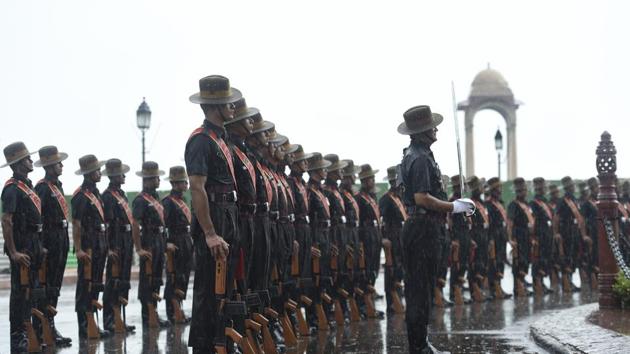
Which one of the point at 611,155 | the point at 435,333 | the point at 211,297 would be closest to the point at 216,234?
the point at 211,297

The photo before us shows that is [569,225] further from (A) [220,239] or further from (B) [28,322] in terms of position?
(A) [220,239]

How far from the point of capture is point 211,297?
923cm

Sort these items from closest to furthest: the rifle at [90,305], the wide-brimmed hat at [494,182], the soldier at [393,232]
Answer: the rifle at [90,305], the soldier at [393,232], the wide-brimmed hat at [494,182]

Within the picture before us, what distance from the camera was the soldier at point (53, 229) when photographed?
43.1 feet

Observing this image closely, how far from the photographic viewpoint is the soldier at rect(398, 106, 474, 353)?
10.0m

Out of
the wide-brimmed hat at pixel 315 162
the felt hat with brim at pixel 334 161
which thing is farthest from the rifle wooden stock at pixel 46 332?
the felt hat with brim at pixel 334 161

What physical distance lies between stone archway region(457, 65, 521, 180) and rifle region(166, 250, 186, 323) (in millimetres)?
29839

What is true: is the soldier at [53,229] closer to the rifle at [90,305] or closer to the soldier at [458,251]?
the rifle at [90,305]

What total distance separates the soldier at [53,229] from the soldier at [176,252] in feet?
8.97

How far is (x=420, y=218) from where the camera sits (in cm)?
1009

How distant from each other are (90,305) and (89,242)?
2.48 feet

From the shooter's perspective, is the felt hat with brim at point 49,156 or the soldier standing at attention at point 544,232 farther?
the soldier standing at attention at point 544,232

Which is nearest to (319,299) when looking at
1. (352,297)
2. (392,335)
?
(352,297)

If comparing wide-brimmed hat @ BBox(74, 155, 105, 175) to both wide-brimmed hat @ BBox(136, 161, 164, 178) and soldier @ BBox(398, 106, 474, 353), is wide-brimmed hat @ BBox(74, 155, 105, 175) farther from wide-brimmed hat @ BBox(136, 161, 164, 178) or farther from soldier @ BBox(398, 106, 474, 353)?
soldier @ BBox(398, 106, 474, 353)
